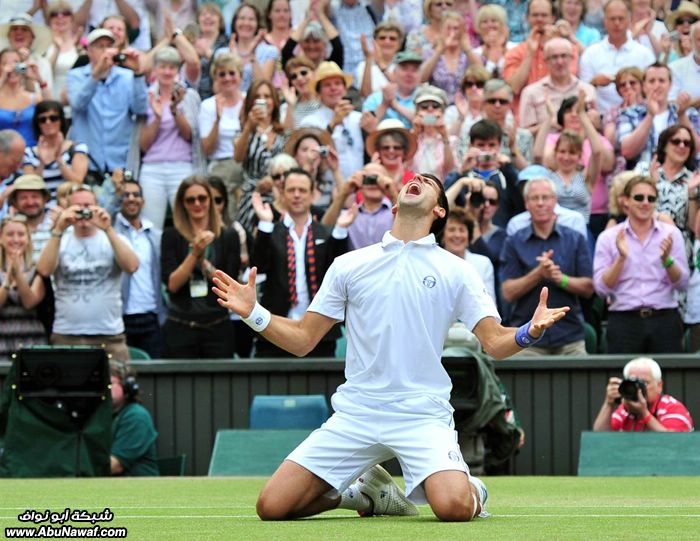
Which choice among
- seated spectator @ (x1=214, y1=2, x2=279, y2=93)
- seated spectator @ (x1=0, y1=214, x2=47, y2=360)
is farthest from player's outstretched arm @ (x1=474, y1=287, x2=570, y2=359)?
seated spectator @ (x1=214, y1=2, x2=279, y2=93)

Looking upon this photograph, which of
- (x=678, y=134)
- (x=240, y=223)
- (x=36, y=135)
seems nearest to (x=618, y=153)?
(x=678, y=134)

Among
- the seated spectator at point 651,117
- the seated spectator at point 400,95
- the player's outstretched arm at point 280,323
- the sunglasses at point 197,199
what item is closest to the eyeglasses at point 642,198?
the seated spectator at point 651,117

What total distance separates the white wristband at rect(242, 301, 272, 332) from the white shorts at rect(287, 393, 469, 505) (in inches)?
23.4

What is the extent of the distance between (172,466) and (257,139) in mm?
3344

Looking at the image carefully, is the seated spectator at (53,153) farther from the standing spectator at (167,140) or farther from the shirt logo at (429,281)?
the shirt logo at (429,281)

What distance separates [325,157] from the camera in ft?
46.0

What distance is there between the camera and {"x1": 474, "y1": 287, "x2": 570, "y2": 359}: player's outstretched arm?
7.03 m

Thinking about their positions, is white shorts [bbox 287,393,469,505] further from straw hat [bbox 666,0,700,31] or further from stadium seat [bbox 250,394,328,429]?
straw hat [bbox 666,0,700,31]

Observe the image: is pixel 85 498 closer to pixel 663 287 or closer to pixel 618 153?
pixel 663 287

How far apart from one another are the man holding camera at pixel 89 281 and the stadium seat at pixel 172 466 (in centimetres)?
94

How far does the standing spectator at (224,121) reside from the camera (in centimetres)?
1470

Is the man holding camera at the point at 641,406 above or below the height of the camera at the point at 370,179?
below

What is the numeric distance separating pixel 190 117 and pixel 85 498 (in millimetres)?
6621

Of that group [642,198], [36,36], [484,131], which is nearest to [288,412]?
[484,131]
